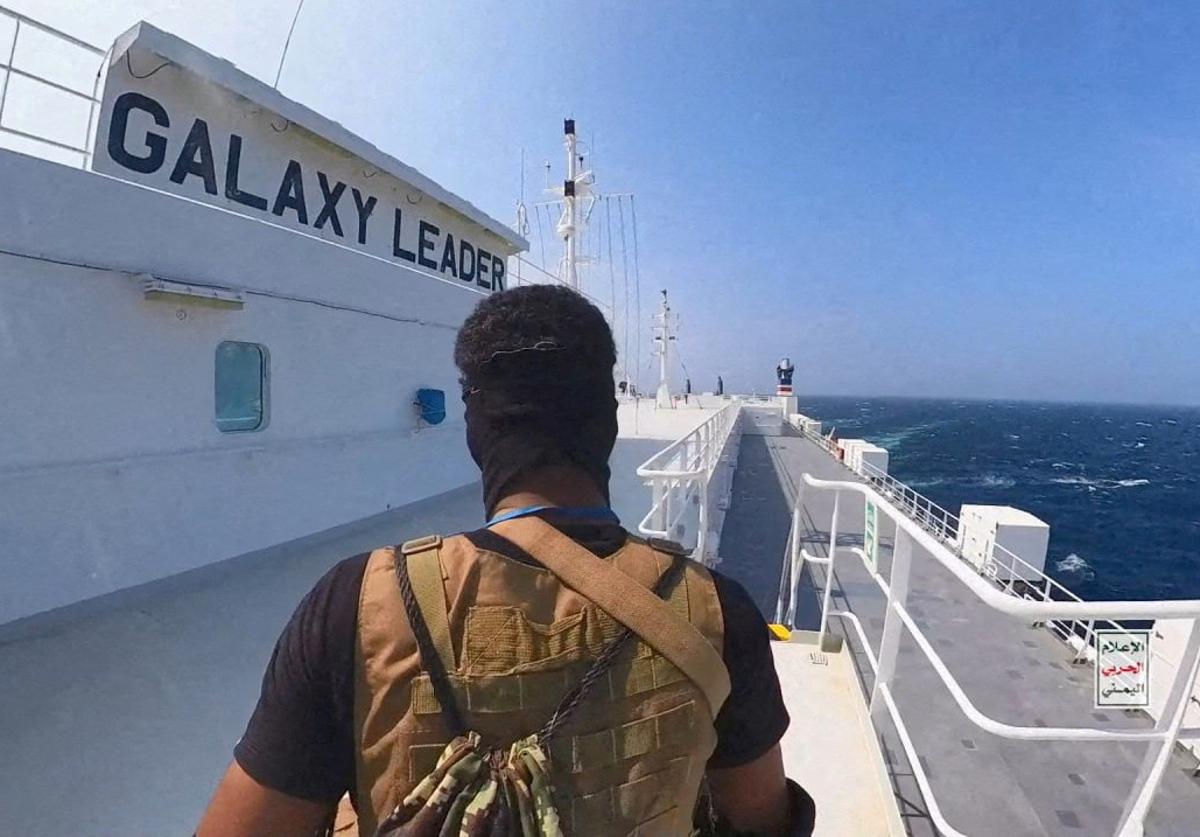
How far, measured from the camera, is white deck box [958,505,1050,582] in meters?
9.48

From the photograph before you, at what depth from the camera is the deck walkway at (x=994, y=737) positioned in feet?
10.9

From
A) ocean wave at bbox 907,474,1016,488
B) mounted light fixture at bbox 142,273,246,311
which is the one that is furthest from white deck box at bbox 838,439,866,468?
mounted light fixture at bbox 142,273,246,311

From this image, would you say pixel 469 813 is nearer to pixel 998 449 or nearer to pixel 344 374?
pixel 344 374

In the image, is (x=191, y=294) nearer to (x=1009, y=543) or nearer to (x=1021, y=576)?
(x=1021, y=576)

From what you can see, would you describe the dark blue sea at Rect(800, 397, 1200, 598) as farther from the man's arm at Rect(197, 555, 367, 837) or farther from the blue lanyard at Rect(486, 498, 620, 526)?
the man's arm at Rect(197, 555, 367, 837)

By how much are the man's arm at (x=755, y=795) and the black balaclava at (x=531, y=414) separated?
679mm

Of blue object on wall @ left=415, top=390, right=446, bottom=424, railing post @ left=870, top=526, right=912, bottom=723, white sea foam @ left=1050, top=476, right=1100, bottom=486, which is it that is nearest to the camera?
railing post @ left=870, top=526, right=912, bottom=723

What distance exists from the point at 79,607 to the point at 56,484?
2.69ft

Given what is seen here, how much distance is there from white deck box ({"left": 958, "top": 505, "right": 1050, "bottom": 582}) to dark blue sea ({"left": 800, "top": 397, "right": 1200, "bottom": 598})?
1120cm

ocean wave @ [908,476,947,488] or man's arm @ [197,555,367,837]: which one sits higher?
man's arm @ [197,555,367,837]

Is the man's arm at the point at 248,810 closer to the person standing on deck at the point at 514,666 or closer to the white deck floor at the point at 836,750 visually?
the person standing on deck at the point at 514,666

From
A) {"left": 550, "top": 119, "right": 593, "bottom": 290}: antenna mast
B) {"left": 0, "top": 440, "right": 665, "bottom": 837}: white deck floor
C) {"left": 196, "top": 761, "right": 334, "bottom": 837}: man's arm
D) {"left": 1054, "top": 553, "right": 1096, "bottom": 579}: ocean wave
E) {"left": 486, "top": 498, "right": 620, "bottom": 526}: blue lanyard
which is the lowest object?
{"left": 1054, "top": 553, "right": 1096, "bottom": 579}: ocean wave

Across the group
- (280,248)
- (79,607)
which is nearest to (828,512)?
(280,248)

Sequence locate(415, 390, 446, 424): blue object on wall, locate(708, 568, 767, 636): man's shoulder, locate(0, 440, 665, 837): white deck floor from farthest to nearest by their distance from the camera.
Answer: locate(415, 390, 446, 424): blue object on wall, locate(0, 440, 665, 837): white deck floor, locate(708, 568, 767, 636): man's shoulder
